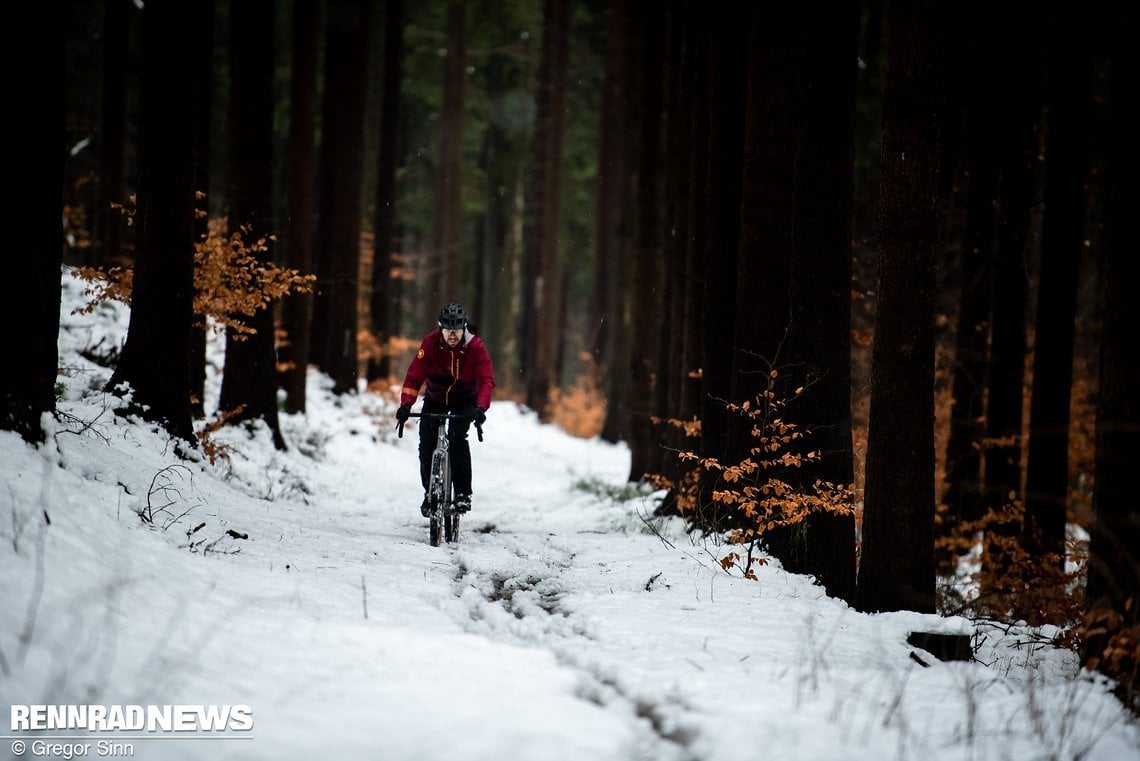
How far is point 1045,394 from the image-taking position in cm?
1015

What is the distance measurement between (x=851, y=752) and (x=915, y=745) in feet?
1.14

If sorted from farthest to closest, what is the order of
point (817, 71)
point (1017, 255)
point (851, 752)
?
point (1017, 255) < point (817, 71) < point (851, 752)

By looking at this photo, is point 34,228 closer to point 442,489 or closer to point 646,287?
point 442,489

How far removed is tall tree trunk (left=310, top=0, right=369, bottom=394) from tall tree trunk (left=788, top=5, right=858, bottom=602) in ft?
38.7

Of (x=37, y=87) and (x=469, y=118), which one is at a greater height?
(x=469, y=118)

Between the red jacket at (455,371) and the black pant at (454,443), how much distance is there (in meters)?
0.07

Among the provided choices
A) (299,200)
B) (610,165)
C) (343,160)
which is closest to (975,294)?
(299,200)

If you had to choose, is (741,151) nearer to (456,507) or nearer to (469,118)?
(456,507)

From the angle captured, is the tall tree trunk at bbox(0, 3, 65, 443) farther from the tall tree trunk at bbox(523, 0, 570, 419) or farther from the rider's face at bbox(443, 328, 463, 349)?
the tall tree trunk at bbox(523, 0, 570, 419)

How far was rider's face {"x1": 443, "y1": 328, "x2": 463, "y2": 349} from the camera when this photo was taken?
27.3ft

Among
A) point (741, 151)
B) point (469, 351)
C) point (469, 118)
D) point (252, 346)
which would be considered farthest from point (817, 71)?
point (469, 118)

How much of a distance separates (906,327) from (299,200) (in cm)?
1213

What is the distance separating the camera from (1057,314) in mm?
10008

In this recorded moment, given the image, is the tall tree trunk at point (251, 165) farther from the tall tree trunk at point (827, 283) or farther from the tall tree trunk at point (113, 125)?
the tall tree trunk at point (827, 283)
